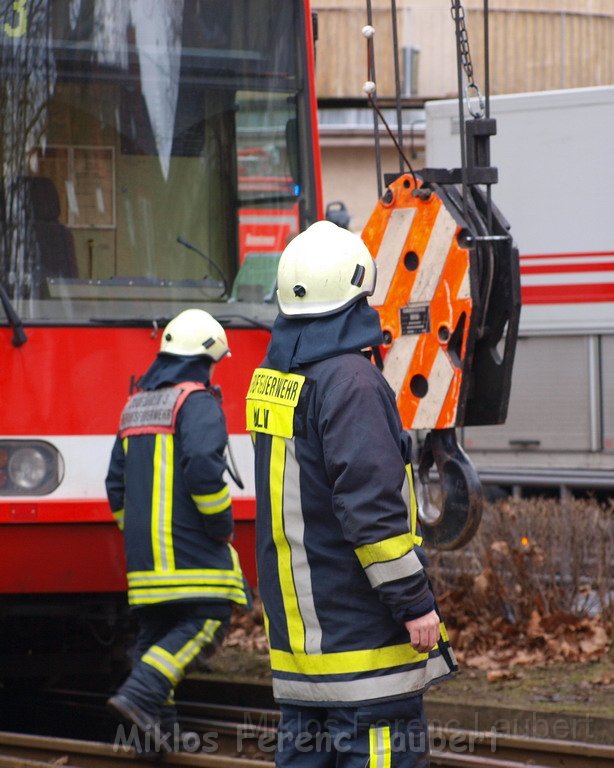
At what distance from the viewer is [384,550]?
11.4ft

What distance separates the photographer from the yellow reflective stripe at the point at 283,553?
12.1 feet

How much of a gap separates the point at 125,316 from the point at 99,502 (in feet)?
2.65

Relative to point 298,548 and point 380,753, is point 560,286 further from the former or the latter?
point 380,753

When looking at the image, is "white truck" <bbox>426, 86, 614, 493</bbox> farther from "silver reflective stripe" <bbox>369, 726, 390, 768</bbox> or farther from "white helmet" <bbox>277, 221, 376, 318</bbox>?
"silver reflective stripe" <bbox>369, 726, 390, 768</bbox>

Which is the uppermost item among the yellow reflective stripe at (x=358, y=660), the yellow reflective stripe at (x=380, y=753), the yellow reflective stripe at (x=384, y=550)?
the yellow reflective stripe at (x=384, y=550)

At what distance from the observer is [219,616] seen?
591 centimetres

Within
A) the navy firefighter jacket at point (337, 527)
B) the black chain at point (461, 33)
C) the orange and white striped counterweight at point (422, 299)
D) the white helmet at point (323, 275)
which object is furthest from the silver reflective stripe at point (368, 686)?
the black chain at point (461, 33)

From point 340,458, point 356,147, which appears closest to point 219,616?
point 340,458

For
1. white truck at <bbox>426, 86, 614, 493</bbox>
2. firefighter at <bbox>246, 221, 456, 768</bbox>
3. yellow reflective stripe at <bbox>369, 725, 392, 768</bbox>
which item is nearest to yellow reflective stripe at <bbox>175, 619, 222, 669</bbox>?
firefighter at <bbox>246, 221, 456, 768</bbox>

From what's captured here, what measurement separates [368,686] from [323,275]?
1.09 metres

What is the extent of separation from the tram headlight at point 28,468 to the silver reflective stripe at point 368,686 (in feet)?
7.07

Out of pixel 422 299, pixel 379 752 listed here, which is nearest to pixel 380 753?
pixel 379 752

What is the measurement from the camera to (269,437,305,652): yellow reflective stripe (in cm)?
369

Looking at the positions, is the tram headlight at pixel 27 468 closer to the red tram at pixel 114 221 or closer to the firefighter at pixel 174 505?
the red tram at pixel 114 221
